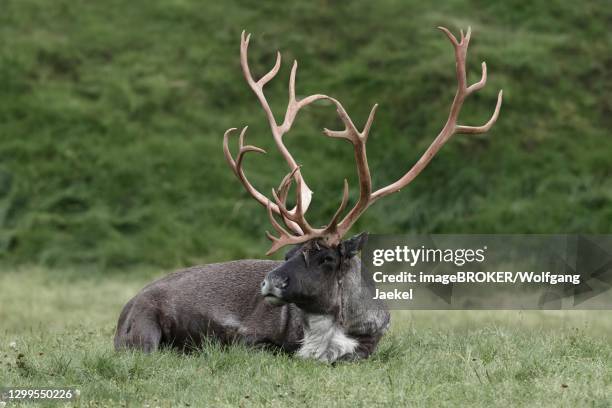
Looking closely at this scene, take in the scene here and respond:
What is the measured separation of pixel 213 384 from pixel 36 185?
386 inches

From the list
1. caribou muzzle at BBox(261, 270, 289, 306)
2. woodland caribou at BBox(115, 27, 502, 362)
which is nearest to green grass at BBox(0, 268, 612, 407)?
woodland caribou at BBox(115, 27, 502, 362)

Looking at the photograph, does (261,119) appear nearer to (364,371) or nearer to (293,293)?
(293,293)

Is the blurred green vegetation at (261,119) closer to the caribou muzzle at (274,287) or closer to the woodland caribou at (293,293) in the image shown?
the woodland caribou at (293,293)

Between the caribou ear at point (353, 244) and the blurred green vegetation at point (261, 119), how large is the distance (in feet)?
22.0

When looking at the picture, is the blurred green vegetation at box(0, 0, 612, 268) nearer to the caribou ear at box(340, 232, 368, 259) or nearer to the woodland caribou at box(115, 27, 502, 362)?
the woodland caribou at box(115, 27, 502, 362)

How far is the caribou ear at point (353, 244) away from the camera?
8.18 metres

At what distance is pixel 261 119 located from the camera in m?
17.6

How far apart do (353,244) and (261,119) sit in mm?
9600

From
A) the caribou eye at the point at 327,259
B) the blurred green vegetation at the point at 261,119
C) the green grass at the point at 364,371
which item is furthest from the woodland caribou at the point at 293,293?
the blurred green vegetation at the point at 261,119

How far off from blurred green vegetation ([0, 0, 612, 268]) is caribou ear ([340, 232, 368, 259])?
6.71m

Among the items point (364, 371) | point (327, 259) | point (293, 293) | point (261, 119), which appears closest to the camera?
point (364, 371)

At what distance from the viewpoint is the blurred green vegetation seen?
1545 cm

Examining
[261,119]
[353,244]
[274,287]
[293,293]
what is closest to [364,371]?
[293,293]

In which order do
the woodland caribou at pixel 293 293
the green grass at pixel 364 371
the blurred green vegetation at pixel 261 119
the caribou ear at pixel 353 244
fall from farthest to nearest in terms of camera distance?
the blurred green vegetation at pixel 261 119
the caribou ear at pixel 353 244
the woodland caribou at pixel 293 293
the green grass at pixel 364 371
